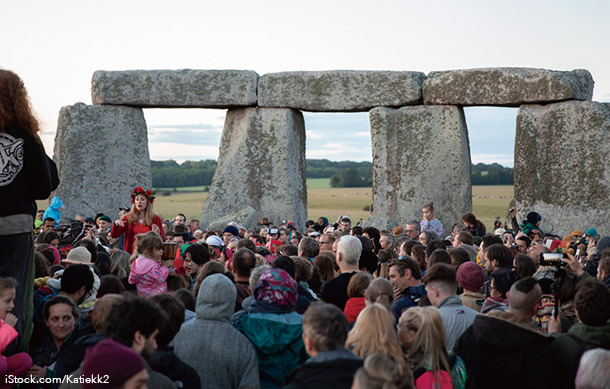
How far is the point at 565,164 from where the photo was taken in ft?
44.4

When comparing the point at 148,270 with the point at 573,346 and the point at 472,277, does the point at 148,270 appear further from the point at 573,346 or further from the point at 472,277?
the point at 573,346

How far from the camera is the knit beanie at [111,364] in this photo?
2.87 m

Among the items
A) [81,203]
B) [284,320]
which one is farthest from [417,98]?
[284,320]

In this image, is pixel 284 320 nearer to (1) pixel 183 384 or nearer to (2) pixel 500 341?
(1) pixel 183 384

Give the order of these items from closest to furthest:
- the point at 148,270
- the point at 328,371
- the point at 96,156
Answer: the point at 328,371
the point at 148,270
the point at 96,156

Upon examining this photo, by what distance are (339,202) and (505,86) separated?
2173 cm

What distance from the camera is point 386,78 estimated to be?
14.3 m

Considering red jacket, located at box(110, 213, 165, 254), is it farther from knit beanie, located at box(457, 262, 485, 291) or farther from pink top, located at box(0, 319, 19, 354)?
pink top, located at box(0, 319, 19, 354)

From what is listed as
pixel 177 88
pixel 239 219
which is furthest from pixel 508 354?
pixel 177 88

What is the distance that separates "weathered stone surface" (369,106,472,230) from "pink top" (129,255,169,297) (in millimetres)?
9104

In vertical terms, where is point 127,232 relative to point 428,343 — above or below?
above

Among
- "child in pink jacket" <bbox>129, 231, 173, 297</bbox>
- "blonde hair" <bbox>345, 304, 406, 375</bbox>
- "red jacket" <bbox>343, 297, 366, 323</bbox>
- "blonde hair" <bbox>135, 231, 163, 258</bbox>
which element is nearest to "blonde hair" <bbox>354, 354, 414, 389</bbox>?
"blonde hair" <bbox>345, 304, 406, 375</bbox>

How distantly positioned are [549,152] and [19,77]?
11.1 meters

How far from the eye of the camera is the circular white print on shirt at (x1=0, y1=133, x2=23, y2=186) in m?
4.34
